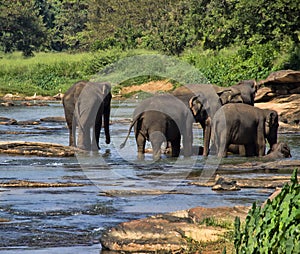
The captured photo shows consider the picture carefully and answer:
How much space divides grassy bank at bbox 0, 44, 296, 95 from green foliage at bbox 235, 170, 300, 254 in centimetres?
3173

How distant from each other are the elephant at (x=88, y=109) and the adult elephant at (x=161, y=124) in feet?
7.85

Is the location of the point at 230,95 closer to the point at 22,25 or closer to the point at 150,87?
the point at 150,87

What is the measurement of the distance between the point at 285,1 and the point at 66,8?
63.7 metres

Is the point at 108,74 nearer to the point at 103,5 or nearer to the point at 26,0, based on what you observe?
the point at 26,0

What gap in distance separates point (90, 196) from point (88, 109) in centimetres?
861

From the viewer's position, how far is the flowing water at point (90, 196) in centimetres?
948

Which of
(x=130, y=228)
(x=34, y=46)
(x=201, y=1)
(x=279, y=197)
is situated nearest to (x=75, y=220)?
(x=130, y=228)

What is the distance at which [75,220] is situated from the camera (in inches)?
413

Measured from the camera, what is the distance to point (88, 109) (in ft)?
69.1

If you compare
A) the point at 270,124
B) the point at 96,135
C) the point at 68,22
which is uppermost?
the point at 68,22

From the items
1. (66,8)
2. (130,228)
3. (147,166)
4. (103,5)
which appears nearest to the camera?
(130,228)

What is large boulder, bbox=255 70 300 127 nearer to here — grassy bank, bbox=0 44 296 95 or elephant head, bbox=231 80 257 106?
elephant head, bbox=231 80 257 106

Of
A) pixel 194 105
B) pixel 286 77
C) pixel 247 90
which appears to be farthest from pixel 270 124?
pixel 286 77

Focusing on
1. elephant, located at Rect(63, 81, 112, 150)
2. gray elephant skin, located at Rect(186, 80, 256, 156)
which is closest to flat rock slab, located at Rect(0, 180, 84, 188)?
gray elephant skin, located at Rect(186, 80, 256, 156)
